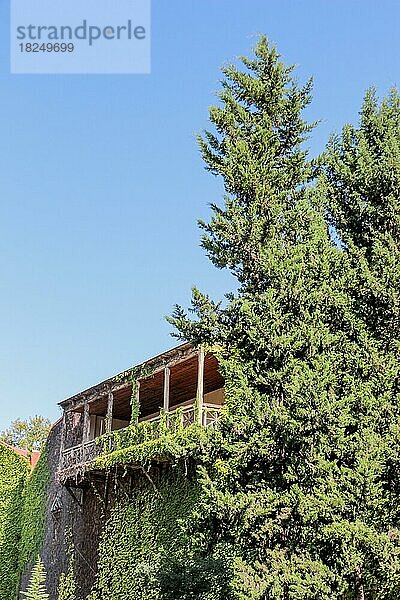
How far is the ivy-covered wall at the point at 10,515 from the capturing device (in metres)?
26.2

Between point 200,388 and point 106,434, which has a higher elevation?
point 200,388

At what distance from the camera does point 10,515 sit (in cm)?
2652

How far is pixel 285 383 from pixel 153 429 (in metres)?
7.68

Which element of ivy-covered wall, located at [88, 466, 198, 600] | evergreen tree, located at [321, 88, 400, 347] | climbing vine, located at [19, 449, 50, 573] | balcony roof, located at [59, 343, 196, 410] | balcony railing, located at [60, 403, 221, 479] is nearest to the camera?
evergreen tree, located at [321, 88, 400, 347]

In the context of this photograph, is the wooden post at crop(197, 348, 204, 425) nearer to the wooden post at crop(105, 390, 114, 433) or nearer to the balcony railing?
the balcony railing

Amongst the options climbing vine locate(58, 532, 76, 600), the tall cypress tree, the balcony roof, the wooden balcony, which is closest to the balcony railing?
the wooden balcony

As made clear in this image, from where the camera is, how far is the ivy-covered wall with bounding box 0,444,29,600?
26.2 meters

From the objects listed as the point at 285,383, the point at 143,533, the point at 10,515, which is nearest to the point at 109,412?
the point at 143,533

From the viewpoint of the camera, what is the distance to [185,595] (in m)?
12.6

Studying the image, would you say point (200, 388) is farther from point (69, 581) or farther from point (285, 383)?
point (69, 581)

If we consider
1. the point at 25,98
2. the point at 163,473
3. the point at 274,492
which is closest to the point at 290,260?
the point at 274,492

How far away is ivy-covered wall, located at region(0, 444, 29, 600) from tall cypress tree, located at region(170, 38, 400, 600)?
1784 cm

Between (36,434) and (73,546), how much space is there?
89.7 feet

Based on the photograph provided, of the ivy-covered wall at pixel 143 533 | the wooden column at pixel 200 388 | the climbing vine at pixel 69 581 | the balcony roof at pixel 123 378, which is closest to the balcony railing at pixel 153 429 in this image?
the wooden column at pixel 200 388
